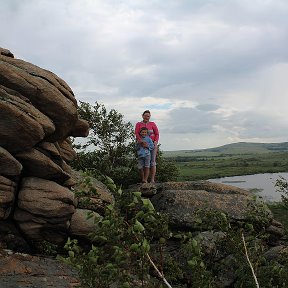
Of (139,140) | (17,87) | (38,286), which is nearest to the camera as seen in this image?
(38,286)

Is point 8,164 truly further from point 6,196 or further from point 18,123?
point 18,123

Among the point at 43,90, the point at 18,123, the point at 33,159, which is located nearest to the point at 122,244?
the point at 18,123

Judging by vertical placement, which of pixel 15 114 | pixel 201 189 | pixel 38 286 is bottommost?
pixel 38 286

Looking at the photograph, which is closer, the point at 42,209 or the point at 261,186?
the point at 42,209

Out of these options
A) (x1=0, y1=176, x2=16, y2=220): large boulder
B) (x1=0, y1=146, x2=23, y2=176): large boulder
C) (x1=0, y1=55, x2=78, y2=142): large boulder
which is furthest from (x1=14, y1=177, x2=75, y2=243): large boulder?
(x1=0, y1=55, x2=78, y2=142): large boulder

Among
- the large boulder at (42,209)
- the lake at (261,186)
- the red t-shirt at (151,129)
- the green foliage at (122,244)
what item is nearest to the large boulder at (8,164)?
the large boulder at (42,209)

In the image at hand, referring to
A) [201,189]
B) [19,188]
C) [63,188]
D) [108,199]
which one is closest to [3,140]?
[19,188]

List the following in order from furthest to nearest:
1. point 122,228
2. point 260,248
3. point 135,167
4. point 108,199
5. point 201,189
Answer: point 135,167, point 201,189, point 108,199, point 260,248, point 122,228

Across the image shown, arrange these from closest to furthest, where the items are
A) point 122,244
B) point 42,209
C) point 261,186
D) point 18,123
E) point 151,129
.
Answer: point 122,244, point 18,123, point 42,209, point 151,129, point 261,186

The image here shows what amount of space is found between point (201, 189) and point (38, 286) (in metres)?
14.6

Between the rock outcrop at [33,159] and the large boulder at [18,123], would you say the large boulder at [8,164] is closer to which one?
the rock outcrop at [33,159]

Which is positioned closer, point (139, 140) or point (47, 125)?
point (47, 125)

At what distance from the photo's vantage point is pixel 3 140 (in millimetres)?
17000

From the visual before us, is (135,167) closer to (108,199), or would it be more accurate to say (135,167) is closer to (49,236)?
(108,199)
